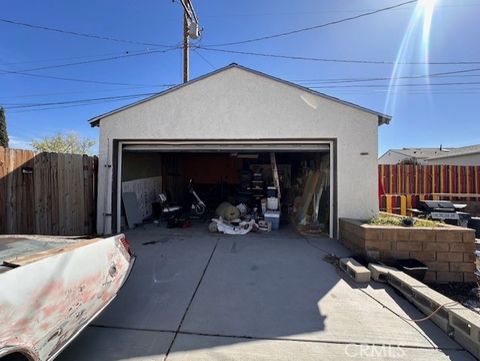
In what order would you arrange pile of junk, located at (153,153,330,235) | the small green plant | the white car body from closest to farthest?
1. the white car body
2. the small green plant
3. pile of junk, located at (153,153,330,235)

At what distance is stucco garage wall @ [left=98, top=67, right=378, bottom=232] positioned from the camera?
20.5 ft

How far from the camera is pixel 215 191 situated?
12367mm

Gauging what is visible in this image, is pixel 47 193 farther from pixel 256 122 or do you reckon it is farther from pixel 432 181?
pixel 432 181

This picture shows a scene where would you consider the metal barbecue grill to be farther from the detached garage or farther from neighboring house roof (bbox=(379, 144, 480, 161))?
neighboring house roof (bbox=(379, 144, 480, 161))

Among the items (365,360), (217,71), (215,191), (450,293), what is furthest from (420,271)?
(215,191)

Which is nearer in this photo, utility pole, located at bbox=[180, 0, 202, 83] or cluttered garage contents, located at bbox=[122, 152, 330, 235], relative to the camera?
cluttered garage contents, located at bbox=[122, 152, 330, 235]

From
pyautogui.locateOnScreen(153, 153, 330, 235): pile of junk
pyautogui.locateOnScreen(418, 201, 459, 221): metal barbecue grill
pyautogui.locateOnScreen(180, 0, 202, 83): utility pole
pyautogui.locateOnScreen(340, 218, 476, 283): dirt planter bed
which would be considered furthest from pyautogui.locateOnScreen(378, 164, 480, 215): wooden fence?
A: pyautogui.locateOnScreen(180, 0, 202, 83): utility pole

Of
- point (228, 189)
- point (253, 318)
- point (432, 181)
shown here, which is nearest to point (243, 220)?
point (253, 318)

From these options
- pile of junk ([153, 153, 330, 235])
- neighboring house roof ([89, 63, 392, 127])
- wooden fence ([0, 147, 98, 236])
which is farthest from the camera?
pile of junk ([153, 153, 330, 235])

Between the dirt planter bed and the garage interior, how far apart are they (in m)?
1.80

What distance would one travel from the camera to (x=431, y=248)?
4.62m

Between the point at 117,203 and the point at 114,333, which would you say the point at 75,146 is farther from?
the point at 114,333

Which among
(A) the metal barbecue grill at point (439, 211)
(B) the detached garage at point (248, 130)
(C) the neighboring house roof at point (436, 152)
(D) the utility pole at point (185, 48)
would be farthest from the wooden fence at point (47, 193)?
(C) the neighboring house roof at point (436, 152)

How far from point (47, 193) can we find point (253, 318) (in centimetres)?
490
